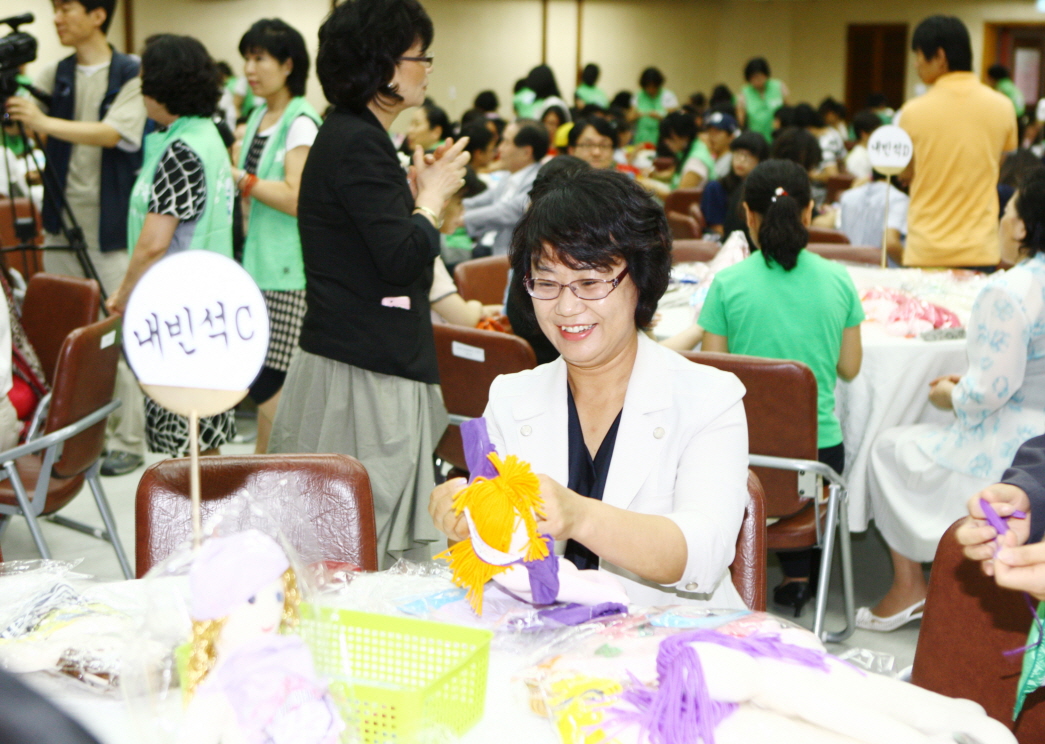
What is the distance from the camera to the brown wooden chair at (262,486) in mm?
1628

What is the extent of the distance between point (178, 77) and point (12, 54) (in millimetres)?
1101

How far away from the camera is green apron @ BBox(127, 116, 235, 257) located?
2779mm

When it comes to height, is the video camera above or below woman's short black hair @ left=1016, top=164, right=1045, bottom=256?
above

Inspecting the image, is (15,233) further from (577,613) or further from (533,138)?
(577,613)

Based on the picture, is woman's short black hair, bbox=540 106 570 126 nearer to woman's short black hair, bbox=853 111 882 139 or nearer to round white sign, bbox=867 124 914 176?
woman's short black hair, bbox=853 111 882 139

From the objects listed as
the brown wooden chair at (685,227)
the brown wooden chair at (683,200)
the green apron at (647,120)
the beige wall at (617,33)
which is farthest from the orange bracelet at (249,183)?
the green apron at (647,120)

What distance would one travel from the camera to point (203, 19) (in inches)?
380

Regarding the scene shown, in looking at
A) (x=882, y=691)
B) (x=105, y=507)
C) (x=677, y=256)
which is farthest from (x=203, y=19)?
(x=882, y=691)

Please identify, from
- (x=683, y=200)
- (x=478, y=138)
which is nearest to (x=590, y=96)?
(x=683, y=200)

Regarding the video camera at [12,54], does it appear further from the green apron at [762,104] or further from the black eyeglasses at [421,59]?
the green apron at [762,104]

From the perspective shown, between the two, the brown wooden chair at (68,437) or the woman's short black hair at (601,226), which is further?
the brown wooden chair at (68,437)

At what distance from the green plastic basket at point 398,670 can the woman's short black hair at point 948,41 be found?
371 cm

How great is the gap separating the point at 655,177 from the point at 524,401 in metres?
6.35

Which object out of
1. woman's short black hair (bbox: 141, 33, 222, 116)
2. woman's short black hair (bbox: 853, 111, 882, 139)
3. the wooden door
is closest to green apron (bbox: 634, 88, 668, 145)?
woman's short black hair (bbox: 853, 111, 882, 139)
